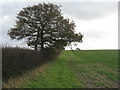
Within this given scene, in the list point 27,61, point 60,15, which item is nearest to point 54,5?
point 60,15

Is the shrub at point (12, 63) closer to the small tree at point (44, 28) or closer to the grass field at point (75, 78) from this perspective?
the grass field at point (75, 78)

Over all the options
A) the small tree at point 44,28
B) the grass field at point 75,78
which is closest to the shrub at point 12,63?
the grass field at point 75,78

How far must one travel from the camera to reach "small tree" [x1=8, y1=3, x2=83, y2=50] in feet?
132

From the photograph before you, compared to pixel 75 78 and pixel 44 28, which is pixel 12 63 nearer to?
pixel 75 78

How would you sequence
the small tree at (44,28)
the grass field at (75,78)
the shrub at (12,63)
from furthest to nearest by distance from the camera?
the small tree at (44,28)
the grass field at (75,78)
the shrub at (12,63)

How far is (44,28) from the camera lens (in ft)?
136

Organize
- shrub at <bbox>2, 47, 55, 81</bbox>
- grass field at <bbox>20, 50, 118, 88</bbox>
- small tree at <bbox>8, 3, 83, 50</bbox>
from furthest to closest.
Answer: small tree at <bbox>8, 3, 83, 50</bbox> < grass field at <bbox>20, 50, 118, 88</bbox> < shrub at <bbox>2, 47, 55, 81</bbox>

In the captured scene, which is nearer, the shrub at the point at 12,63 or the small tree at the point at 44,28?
the shrub at the point at 12,63

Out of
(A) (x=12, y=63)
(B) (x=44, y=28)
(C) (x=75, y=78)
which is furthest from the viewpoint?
(B) (x=44, y=28)

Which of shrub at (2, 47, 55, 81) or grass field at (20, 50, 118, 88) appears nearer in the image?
shrub at (2, 47, 55, 81)

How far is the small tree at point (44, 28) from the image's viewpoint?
4019 cm

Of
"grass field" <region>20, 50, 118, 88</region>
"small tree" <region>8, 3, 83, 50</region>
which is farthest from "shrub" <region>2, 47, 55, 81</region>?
"small tree" <region>8, 3, 83, 50</region>

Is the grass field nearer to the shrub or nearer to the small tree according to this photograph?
the shrub

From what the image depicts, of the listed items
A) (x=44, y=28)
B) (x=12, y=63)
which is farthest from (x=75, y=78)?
(x=44, y=28)
